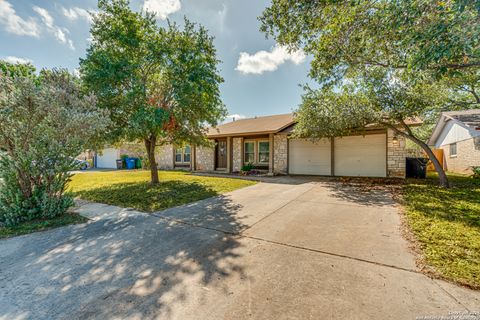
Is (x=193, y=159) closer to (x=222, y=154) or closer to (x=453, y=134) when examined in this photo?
(x=222, y=154)

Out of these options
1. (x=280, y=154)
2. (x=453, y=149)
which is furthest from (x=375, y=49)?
(x=453, y=149)

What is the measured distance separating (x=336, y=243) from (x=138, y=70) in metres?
8.73

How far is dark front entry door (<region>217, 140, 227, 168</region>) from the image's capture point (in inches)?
629

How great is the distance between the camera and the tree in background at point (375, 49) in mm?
3914

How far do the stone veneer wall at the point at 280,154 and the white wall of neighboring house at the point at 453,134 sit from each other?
33.0 feet

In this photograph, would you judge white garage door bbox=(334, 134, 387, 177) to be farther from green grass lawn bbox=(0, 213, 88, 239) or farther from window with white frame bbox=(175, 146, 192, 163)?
green grass lawn bbox=(0, 213, 88, 239)

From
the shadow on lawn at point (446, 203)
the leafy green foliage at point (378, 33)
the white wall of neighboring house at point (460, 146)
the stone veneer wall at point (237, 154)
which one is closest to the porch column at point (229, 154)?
the stone veneer wall at point (237, 154)

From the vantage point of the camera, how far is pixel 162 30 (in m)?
7.92

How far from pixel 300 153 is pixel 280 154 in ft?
4.07

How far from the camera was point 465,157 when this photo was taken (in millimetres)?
13422

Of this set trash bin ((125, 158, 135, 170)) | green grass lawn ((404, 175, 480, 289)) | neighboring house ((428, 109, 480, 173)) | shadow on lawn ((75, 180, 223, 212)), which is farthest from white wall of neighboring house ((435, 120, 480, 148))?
trash bin ((125, 158, 135, 170))

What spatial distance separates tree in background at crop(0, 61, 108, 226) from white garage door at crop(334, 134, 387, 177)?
11.4m

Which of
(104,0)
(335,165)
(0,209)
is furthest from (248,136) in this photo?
(0,209)

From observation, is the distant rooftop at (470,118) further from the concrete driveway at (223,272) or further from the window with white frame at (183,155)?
the window with white frame at (183,155)
